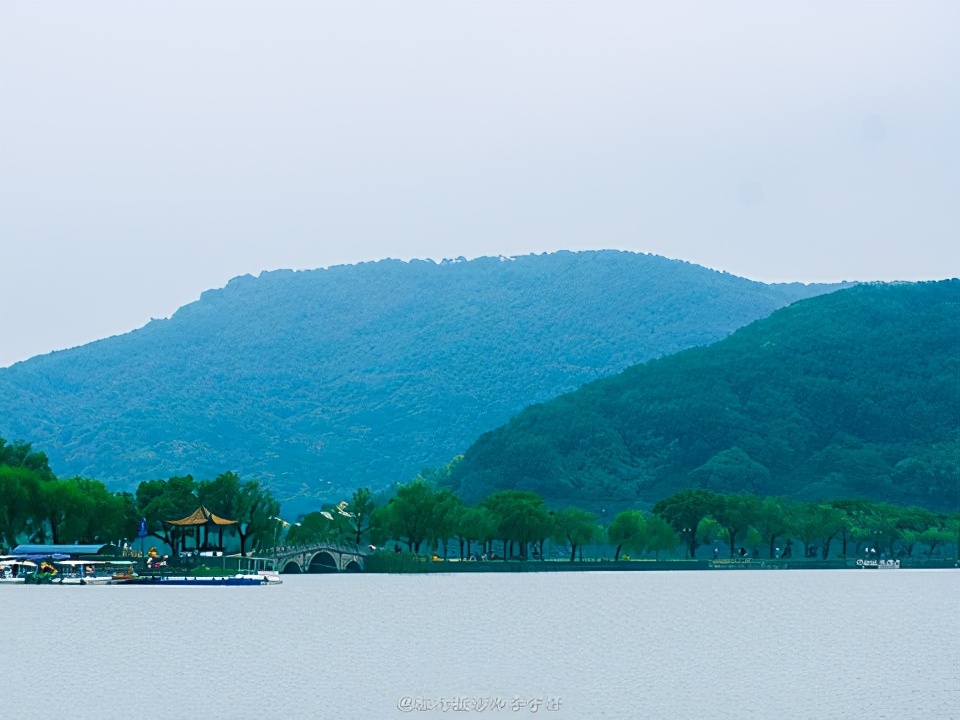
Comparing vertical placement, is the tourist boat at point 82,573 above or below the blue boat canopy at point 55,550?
below

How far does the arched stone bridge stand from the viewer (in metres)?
183

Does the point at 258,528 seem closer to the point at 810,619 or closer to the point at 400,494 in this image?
the point at 400,494

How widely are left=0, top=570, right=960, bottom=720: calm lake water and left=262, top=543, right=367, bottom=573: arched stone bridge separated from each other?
165ft

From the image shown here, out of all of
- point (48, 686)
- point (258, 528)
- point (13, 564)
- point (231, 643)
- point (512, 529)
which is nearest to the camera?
point (48, 686)

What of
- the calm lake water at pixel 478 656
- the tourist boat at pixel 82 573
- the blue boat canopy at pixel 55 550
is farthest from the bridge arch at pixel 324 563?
the calm lake water at pixel 478 656

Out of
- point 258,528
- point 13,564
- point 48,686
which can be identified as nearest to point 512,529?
point 258,528

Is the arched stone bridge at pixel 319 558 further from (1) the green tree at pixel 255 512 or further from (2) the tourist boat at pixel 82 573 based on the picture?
(2) the tourist boat at pixel 82 573

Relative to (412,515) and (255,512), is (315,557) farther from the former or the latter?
(255,512)

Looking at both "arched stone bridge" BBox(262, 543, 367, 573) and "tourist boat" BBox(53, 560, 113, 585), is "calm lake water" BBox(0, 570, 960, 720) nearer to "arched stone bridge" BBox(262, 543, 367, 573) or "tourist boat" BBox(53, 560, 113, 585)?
"tourist boat" BBox(53, 560, 113, 585)

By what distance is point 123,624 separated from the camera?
312ft

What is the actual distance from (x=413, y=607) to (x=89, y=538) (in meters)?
71.4

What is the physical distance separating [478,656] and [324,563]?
125 metres

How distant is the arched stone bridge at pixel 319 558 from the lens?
183 m

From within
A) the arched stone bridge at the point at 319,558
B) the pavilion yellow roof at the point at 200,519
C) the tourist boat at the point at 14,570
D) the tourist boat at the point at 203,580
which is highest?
the pavilion yellow roof at the point at 200,519
